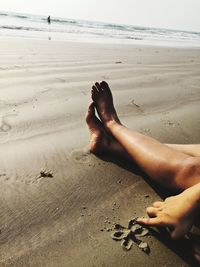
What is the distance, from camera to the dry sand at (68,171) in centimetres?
142

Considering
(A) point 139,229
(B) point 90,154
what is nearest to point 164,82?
(B) point 90,154

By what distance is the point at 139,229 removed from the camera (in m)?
1.57

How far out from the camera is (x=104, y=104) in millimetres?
2635

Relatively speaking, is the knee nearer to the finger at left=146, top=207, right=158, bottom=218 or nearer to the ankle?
the finger at left=146, top=207, right=158, bottom=218

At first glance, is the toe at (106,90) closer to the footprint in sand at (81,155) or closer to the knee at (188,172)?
the footprint in sand at (81,155)

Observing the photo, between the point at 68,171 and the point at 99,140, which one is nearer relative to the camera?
the point at 68,171

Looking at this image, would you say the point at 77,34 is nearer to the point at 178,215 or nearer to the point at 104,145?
the point at 104,145

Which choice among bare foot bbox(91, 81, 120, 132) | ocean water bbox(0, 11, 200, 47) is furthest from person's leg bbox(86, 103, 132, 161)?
ocean water bbox(0, 11, 200, 47)

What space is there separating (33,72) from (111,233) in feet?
9.61

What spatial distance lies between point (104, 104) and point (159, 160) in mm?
952

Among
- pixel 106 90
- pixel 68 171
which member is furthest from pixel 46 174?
pixel 106 90

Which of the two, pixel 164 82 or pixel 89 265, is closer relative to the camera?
pixel 89 265

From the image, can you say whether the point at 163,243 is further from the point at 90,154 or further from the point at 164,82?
→ the point at 164,82

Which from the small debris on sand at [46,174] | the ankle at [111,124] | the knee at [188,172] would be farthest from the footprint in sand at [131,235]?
the ankle at [111,124]
